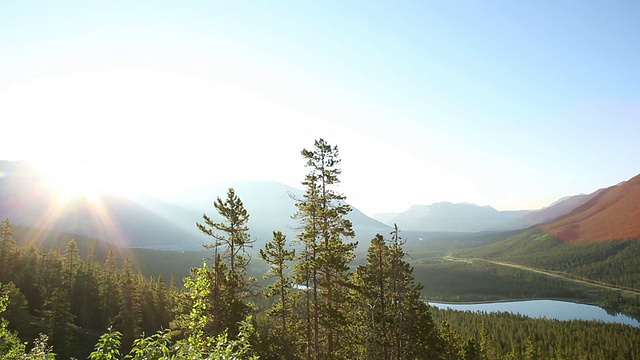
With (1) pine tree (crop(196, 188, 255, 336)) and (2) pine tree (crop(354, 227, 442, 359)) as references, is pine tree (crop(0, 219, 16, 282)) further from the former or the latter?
(2) pine tree (crop(354, 227, 442, 359))

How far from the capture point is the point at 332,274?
27594 mm

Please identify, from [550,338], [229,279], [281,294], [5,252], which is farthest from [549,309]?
[5,252]

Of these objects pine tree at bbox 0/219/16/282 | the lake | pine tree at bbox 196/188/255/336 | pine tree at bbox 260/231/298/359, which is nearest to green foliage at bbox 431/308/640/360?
the lake

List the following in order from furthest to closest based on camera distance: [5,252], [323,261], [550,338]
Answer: [550,338] → [5,252] → [323,261]

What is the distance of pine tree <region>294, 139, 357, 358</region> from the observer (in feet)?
83.0

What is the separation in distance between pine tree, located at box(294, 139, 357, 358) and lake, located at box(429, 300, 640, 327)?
540 feet

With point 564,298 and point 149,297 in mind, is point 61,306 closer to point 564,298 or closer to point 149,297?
point 149,297

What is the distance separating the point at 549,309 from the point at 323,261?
204077 mm

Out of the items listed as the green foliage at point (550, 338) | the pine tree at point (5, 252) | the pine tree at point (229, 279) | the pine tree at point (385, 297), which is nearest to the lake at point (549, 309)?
the green foliage at point (550, 338)

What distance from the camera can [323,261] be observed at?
25.1m

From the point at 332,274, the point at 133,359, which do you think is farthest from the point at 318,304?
the point at 133,359

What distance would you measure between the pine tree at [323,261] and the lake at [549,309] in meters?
165

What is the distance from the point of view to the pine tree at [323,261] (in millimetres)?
25312

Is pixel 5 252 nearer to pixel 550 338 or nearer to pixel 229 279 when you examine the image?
pixel 229 279
